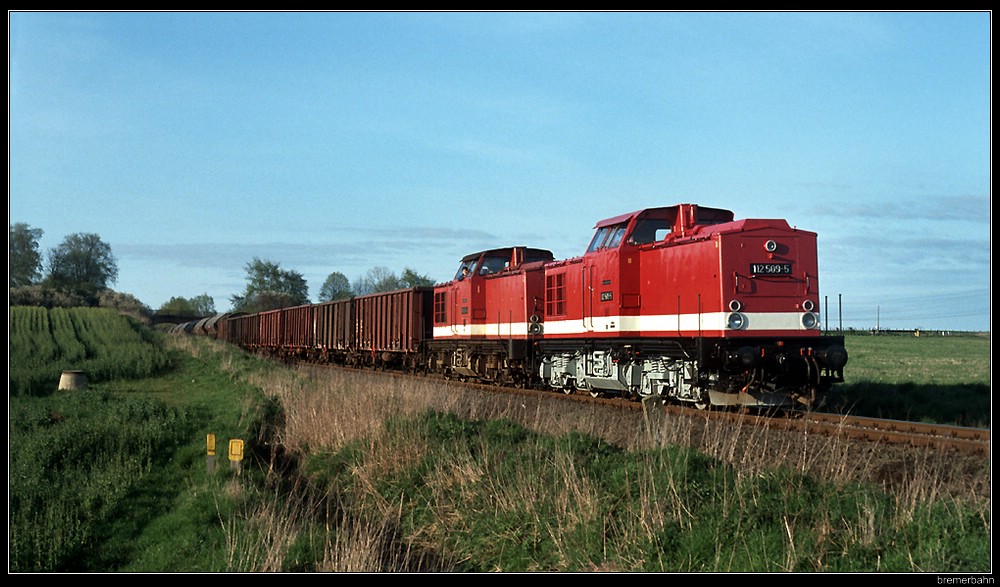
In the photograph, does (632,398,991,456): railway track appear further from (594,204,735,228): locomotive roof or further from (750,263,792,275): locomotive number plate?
(594,204,735,228): locomotive roof

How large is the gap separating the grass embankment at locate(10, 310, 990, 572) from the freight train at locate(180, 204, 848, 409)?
227 cm

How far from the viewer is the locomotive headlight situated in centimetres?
1436

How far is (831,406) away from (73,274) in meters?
71.1

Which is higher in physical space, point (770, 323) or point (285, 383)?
point (770, 323)

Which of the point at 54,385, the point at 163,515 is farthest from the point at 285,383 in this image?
the point at 163,515

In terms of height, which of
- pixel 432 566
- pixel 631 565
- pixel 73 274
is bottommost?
pixel 432 566

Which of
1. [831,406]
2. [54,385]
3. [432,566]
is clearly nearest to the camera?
[432,566]

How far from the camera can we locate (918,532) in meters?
6.73

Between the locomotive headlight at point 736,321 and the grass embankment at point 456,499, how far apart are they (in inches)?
103

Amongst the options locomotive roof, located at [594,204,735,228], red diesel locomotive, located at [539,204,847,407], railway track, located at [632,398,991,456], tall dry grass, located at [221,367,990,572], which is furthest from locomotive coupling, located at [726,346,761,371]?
locomotive roof, located at [594,204,735,228]

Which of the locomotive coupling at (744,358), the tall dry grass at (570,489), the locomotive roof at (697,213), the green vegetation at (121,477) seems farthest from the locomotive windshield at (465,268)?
the locomotive coupling at (744,358)

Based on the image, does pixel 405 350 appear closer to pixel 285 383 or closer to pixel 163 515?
pixel 285 383

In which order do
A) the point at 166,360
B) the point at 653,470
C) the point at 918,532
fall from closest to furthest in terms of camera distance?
the point at 918,532, the point at 653,470, the point at 166,360

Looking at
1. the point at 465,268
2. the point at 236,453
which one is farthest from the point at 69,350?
the point at 236,453
